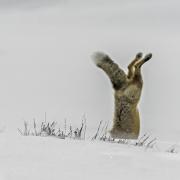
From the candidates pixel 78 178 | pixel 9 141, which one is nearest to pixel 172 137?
pixel 9 141

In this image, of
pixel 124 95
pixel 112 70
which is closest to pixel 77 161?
pixel 124 95

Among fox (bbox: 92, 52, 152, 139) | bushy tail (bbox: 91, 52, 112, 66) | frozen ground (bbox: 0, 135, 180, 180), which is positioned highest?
bushy tail (bbox: 91, 52, 112, 66)

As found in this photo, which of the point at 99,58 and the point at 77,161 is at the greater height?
the point at 99,58

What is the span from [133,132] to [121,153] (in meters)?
3.28

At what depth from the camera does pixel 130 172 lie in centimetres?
405

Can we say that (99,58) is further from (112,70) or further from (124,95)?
(124,95)

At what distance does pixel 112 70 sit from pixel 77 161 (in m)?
3.88

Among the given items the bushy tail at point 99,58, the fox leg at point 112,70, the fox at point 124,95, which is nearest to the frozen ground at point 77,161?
the fox at point 124,95

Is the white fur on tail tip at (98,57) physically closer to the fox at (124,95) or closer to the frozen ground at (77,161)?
the fox at (124,95)

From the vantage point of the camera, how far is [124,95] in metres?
7.86

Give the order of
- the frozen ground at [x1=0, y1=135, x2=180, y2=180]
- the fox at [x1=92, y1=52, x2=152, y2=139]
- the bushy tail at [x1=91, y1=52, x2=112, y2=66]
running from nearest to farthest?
1. the frozen ground at [x1=0, y1=135, x2=180, y2=180]
2. the fox at [x1=92, y1=52, x2=152, y2=139]
3. the bushy tail at [x1=91, y1=52, x2=112, y2=66]

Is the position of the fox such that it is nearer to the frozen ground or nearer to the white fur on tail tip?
the white fur on tail tip

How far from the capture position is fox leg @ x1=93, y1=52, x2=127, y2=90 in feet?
26.0

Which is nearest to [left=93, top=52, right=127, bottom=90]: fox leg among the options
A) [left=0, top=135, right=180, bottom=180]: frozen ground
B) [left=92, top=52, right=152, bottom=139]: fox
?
[left=92, top=52, right=152, bottom=139]: fox
